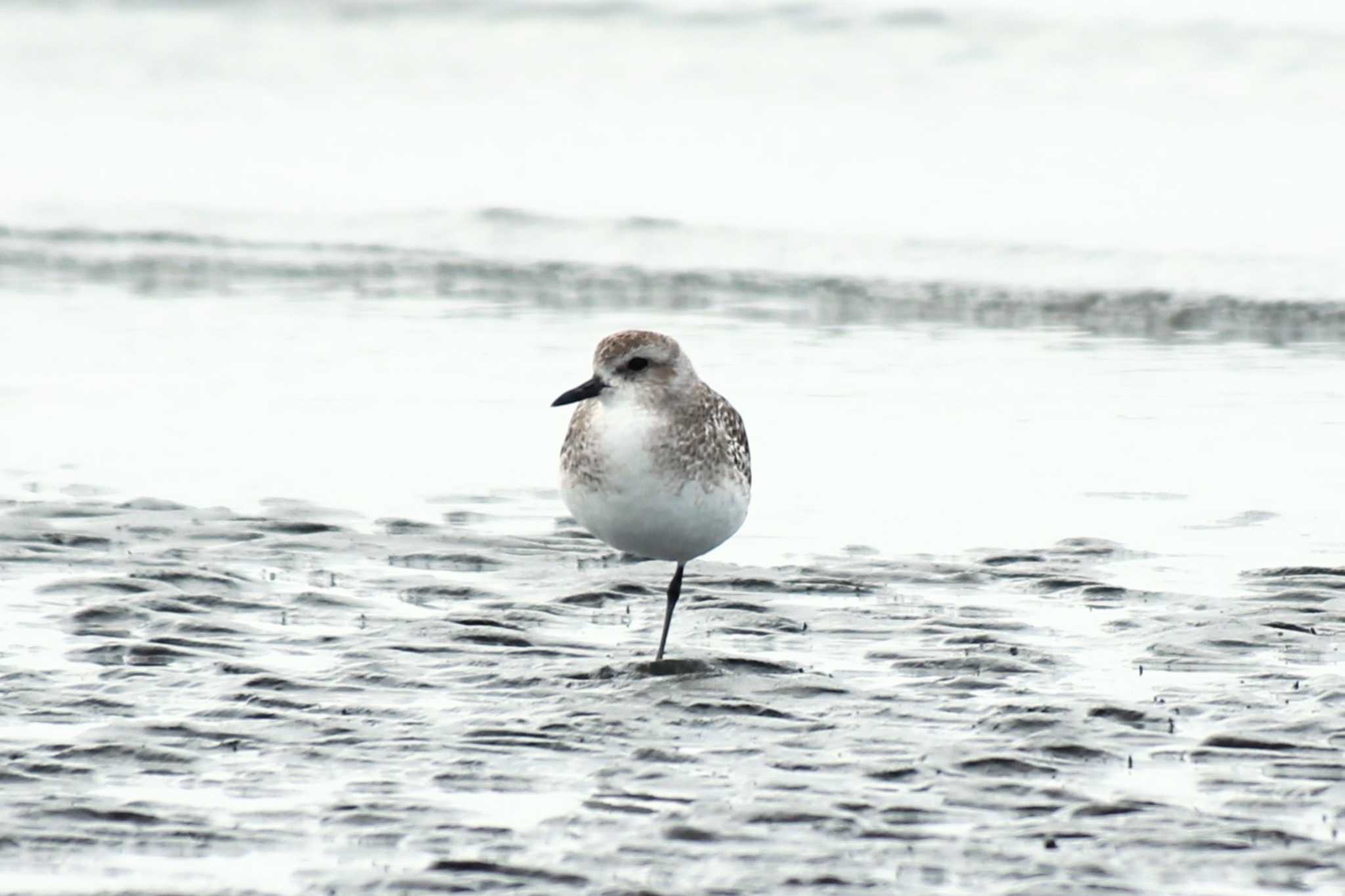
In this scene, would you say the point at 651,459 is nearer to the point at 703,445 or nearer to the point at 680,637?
the point at 703,445

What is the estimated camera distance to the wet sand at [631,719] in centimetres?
501

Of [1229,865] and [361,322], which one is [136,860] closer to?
[1229,865]

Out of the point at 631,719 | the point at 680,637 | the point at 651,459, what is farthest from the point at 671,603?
the point at 631,719

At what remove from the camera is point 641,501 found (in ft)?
23.6

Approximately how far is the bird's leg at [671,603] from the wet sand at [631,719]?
85 millimetres

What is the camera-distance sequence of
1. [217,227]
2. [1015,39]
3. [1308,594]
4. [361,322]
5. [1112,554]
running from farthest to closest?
[1015,39] < [217,227] < [361,322] < [1112,554] < [1308,594]

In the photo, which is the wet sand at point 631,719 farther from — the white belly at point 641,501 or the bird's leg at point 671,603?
the white belly at point 641,501

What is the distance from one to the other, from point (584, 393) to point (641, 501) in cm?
46

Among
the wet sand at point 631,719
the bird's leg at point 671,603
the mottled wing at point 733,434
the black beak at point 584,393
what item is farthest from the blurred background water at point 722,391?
the black beak at point 584,393

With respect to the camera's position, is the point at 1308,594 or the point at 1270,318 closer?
the point at 1308,594

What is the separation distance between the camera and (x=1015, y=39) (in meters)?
25.3

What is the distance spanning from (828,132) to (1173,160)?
3.87 m

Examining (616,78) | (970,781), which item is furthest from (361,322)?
(616,78)

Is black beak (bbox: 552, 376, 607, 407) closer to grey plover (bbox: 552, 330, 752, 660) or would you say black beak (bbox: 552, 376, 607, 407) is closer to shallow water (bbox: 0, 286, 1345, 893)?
grey plover (bbox: 552, 330, 752, 660)
